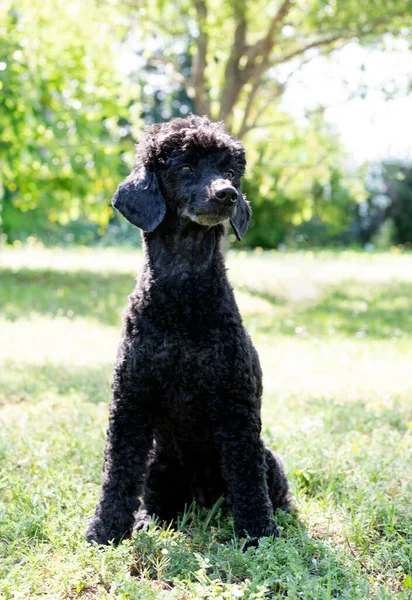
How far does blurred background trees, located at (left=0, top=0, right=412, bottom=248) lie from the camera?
10273mm

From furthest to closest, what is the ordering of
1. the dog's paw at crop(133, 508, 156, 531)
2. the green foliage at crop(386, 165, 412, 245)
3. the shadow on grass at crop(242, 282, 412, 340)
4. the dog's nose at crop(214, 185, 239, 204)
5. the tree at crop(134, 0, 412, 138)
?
the green foliage at crop(386, 165, 412, 245), the tree at crop(134, 0, 412, 138), the shadow on grass at crop(242, 282, 412, 340), the dog's paw at crop(133, 508, 156, 531), the dog's nose at crop(214, 185, 239, 204)

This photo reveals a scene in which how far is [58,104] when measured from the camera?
36.4 ft

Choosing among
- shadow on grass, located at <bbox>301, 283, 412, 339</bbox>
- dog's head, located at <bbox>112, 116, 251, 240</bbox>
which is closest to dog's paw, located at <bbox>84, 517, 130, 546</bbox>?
dog's head, located at <bbox>112, 116, 251, 240</bbox>

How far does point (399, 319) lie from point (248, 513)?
21.5ft

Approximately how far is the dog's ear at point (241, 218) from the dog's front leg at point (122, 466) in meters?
0.90

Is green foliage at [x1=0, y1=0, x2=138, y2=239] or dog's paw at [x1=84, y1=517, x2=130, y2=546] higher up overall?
green foliage at [x1=0, y1=0, x2=138, y2=239]

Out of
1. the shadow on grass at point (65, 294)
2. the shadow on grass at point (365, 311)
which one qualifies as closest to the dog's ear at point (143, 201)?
the shadow on grass at point (65, 294)

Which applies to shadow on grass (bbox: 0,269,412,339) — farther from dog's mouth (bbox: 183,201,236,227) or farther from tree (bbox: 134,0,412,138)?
dog's mouth (bbox: 183,201,236,227)

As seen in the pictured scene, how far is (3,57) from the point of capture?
988 cm

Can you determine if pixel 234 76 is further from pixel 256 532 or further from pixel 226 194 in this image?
pixel 256 532

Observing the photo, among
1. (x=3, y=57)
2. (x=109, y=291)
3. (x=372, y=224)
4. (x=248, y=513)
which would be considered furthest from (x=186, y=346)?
(x=372, y=224)

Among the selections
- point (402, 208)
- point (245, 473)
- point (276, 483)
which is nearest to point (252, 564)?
point (245, 473)

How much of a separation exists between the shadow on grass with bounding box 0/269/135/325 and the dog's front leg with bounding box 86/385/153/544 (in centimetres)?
515

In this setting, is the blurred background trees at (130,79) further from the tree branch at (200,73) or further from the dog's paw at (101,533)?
the dog's paw at (101,533)
